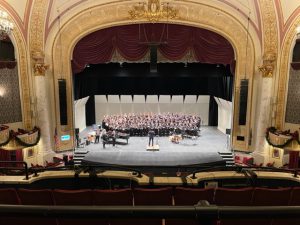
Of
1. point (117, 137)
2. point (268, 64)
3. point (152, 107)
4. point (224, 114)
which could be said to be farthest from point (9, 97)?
point (224, 114)

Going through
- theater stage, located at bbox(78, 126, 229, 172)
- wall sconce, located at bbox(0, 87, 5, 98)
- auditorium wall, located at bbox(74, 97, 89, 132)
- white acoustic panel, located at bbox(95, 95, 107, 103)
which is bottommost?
theater stage, located at bbox(78, 126, 229, 172)

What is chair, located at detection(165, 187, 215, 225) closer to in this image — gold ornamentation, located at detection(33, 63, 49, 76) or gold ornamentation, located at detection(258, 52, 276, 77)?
gold ornamentation, located at detection(258, 52, 276, 77)

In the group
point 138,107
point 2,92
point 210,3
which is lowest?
point 138,107

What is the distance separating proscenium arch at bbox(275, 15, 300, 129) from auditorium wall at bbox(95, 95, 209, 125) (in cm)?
810

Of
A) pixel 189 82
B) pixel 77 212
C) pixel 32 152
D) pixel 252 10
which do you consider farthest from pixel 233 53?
pixel 77 212

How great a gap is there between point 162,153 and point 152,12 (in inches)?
257

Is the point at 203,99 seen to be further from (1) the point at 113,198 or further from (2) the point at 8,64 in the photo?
(1) the point at 113,198

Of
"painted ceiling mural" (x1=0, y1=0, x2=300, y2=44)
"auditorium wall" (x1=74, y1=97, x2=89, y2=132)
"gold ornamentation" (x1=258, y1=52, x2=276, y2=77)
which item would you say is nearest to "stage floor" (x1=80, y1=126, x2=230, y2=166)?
"auditorium wall" (x1=74, y1=97, x2=89, y2=132)

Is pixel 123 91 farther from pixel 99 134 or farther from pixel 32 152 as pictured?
pixel 32 152

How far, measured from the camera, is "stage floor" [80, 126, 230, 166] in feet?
37.1

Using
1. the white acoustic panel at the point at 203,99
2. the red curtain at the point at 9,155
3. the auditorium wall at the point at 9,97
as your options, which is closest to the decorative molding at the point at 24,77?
the auditorium wall at the point at 9,97

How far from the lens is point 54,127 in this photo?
1248 centimetres

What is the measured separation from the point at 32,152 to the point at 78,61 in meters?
4.83

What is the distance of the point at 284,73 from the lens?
11.1m
